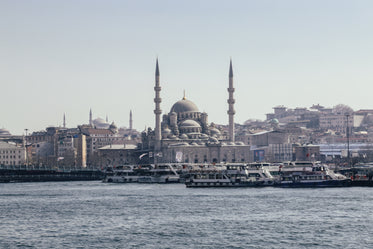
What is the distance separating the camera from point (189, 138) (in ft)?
589

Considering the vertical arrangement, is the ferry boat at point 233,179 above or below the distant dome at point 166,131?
below

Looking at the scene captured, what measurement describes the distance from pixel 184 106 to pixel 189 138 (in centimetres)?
1049

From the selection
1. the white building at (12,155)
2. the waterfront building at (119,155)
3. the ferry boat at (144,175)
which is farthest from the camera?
the waterfront building at (119,155)

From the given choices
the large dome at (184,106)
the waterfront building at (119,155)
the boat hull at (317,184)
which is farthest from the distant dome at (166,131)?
the boat hull at (317,184)

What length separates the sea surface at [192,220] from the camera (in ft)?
142

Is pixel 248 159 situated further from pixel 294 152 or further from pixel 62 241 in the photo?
pixel 62 241

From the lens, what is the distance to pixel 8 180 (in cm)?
11950

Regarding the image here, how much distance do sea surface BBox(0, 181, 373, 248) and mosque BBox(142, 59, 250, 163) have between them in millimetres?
92178

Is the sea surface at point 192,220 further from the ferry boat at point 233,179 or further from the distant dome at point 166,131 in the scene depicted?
the distant dome at point 166,131

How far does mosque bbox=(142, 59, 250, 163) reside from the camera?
558ft

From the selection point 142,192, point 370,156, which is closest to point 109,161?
point 370,156

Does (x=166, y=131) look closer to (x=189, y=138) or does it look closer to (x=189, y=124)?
(x=189, y=138)

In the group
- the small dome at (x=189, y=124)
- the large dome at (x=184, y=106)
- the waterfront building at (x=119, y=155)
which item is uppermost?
the large dome at (x=184, y=106)

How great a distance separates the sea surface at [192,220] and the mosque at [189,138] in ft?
302
